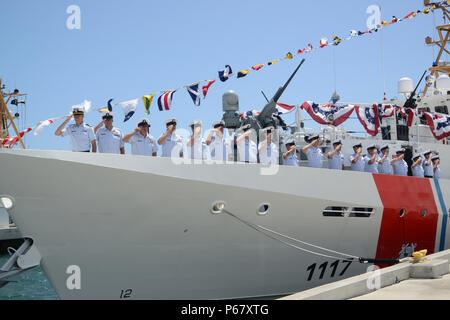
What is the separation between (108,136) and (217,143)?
5.84 feet

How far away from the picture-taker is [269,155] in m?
8.65

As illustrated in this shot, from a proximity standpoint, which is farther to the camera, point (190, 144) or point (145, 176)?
point (190, 144)

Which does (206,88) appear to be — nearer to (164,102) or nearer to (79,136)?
(164,102)

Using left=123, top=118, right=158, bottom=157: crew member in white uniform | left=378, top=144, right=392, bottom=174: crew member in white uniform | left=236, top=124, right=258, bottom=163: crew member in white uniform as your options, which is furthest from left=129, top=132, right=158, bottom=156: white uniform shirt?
left=378, top=144, right=392, bottom=174: crew member in white uniform

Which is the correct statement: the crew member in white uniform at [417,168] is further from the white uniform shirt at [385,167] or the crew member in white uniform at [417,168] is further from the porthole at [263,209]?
the porthole at [263,209]

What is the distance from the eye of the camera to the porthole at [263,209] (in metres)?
7.83

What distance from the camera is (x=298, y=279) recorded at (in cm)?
866

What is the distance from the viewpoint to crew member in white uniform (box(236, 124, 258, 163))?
834 cm

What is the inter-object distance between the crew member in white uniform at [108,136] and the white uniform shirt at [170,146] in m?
0.73

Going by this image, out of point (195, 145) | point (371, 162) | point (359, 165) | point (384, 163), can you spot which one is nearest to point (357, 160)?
point (359, 165)

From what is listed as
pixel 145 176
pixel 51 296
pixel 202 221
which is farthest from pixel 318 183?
pixel 51 296

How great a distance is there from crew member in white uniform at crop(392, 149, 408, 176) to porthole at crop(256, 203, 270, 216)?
4.36 m

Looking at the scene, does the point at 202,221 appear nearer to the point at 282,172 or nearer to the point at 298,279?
the point at 282,172
